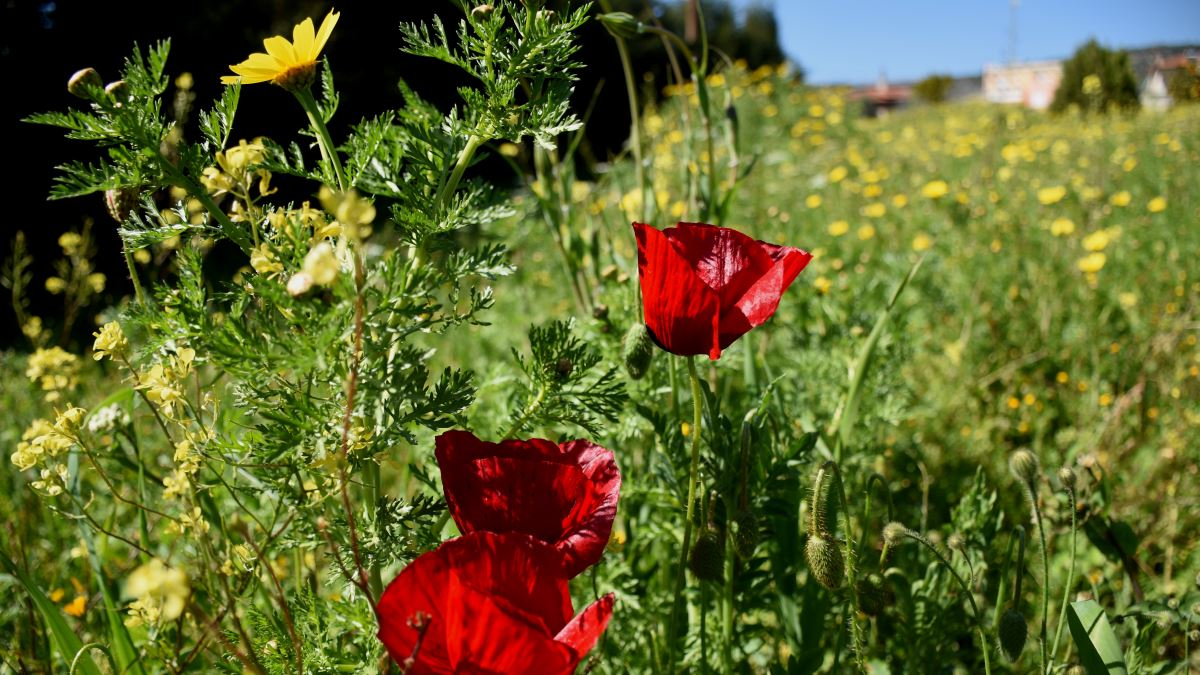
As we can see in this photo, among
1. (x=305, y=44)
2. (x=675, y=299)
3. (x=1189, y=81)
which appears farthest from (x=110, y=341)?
(x=1189, y=81)

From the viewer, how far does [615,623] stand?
126 cm

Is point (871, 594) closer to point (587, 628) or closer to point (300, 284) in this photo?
point (587, 628)

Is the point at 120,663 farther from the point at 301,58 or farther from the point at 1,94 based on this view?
the point at 1,94

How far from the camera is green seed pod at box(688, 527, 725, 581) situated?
3.00ft

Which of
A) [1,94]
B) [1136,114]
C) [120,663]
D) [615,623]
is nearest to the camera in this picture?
[120,663]

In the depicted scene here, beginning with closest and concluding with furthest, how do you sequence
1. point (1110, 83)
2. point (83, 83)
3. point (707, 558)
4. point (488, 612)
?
1. point (488, 612)
2. point (83, 83)
3. point (707, 558)
4. point (1110, 83)

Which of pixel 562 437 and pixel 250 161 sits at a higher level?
pixel 250 161

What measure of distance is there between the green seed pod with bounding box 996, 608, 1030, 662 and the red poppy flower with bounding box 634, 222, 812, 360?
50 cm

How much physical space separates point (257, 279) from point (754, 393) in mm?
919

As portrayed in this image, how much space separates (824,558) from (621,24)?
0.86m

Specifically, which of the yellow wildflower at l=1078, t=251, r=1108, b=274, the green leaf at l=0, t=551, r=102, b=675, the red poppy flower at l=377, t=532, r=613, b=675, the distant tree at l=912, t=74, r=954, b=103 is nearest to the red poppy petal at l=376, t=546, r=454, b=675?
the red poppy flower at l=377, t=532, r=613, b=675

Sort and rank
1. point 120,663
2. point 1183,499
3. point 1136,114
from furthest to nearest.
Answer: point 1136,114 < point 1183,499 < point 120,663

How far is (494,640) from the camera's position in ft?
1.91

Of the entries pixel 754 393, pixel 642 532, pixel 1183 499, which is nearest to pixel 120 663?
pixel 642 532
